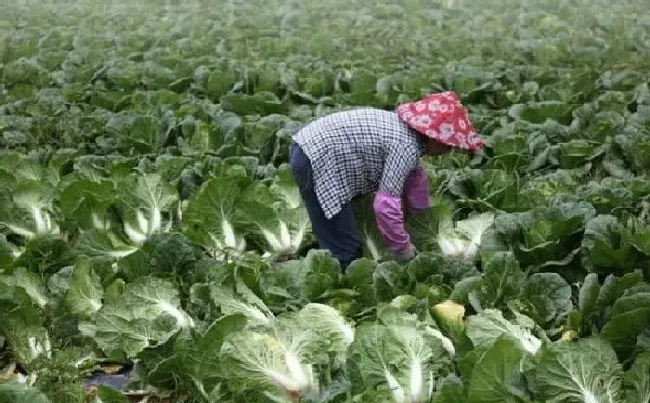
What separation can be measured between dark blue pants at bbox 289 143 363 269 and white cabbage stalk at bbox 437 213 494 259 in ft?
1.48

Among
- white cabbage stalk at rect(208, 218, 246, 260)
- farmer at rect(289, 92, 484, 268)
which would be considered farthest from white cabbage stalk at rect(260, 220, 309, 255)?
farmer at rect(289, 92, 484, 268)

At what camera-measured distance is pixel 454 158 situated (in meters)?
5.52

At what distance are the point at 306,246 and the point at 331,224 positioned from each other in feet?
1.74

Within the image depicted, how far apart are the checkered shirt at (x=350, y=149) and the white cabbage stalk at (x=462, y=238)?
50 cm

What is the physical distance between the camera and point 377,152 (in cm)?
383

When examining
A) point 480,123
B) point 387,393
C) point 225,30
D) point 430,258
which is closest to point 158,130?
point 480,123

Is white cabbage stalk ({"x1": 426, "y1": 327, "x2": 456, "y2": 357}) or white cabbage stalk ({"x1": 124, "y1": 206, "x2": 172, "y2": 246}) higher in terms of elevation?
white cabbage stalk ({"x1": 426, "y1": 327, "x2": 456, "y2": 357})

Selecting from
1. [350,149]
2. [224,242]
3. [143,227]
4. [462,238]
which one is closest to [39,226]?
[143,227]

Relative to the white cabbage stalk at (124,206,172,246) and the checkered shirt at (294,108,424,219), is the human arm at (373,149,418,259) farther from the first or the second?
the white cabbage stalk at (124,206,172,246)

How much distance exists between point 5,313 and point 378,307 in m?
1.66

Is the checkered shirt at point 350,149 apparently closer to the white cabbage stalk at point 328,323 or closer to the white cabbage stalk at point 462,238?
the white cabbage stalk at point 462,238

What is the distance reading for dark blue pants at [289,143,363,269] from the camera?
3.91 metres

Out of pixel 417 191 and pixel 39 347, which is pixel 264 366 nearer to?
pixel 39 347

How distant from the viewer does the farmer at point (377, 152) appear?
3.75 meters
